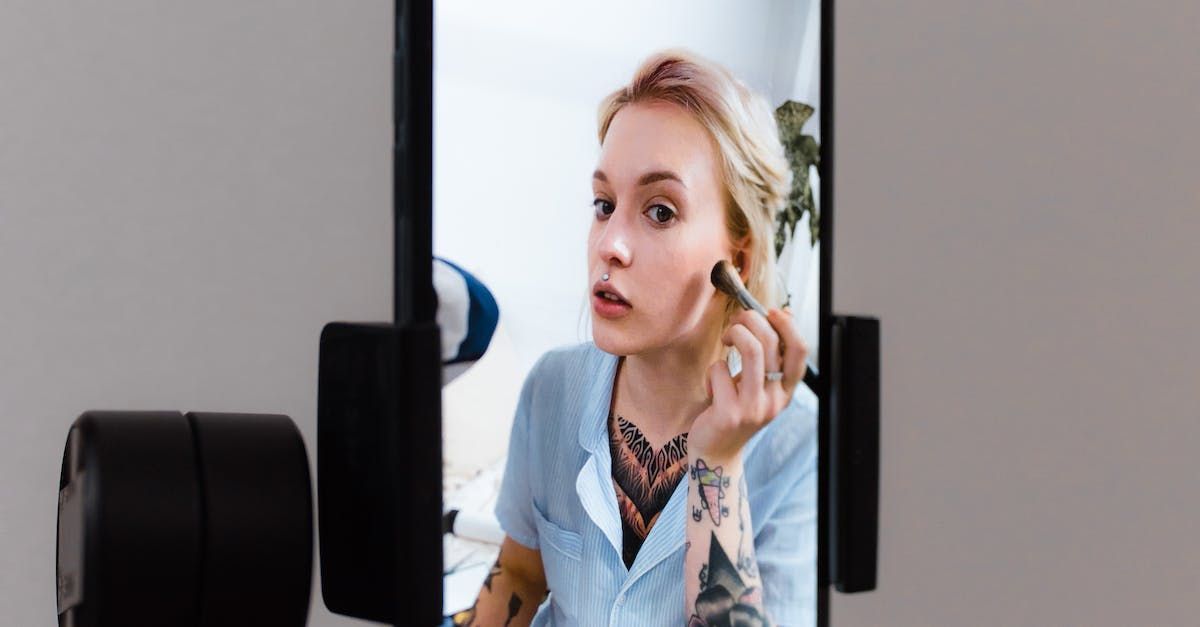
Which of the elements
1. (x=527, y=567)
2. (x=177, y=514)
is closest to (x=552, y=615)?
(x=527, y=567)

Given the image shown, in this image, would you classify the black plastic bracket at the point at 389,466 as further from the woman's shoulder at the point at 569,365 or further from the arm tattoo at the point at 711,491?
the arm tattoo at the point at 711,491

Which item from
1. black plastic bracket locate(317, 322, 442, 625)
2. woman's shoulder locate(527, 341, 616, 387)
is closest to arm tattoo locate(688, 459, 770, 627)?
woman's shoulder locate(527, 341, 616, 387)

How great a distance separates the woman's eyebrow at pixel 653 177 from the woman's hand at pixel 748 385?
0.11m

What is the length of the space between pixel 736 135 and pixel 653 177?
0.08 m

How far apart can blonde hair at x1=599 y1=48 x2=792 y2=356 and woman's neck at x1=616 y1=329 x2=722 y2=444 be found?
0.08 feet

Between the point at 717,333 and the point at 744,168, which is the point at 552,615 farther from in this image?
the point at 744,168

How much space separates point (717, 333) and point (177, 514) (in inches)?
14.8

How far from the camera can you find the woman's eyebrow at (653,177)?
941 millimetres

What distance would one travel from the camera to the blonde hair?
97 centimetres

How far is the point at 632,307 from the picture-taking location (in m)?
0.95

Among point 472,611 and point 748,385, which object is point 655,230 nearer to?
point 748,385

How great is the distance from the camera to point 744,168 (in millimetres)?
1004

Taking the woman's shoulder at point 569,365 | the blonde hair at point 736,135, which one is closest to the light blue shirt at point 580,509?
the woman's shoulder at point 569,365

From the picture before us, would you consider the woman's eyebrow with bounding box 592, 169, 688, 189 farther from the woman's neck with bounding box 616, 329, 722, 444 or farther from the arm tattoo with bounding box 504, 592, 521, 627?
the arm tattoo with bounding box 504, 592, 521, 627
